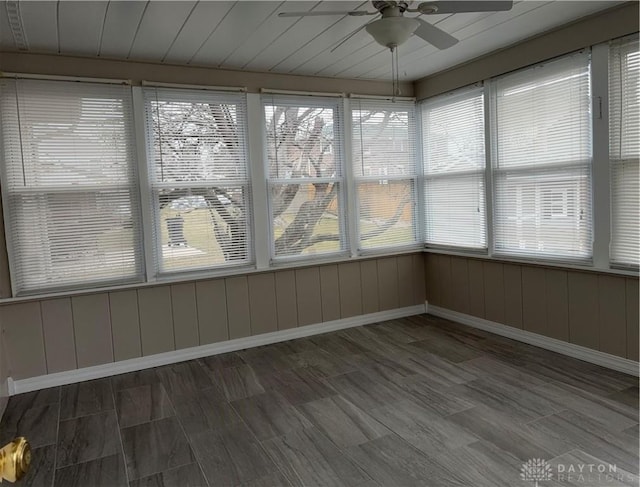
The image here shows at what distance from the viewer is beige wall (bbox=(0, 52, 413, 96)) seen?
338 cm

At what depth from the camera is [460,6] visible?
2082mm

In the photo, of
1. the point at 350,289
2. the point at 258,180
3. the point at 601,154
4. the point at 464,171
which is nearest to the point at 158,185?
the point at 258,180

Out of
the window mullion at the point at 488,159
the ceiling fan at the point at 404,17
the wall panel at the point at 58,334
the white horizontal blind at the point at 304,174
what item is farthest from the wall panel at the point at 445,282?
the wall panel at the point at 58,334

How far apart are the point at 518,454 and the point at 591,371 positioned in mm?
1328

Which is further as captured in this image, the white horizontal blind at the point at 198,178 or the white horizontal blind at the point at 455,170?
the white horizontal blind at the point at 455,170

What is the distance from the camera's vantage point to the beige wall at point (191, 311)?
11.5 feet

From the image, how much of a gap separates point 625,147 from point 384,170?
216cm

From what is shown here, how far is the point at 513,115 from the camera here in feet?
12.8

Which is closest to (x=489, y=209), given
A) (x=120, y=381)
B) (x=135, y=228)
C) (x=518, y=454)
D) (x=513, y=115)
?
(x=513, y=115)

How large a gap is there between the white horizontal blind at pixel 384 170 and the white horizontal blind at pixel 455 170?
0.18m

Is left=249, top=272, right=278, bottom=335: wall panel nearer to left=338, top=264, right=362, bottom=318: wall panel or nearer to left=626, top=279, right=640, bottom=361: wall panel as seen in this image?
left=338, top=264, right=362, bottom=318: wall panel

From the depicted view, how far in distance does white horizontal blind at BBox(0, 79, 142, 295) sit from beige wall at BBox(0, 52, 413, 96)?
0.37ft

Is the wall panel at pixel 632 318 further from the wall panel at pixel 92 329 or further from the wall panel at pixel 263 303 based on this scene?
the wall panel at pixel 92 329

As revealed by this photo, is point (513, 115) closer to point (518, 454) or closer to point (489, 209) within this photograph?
point (489, 209)
